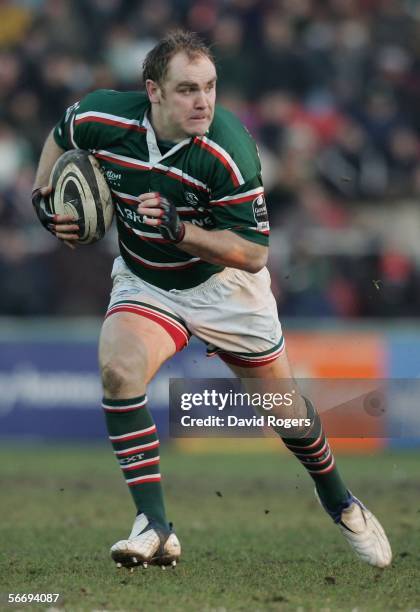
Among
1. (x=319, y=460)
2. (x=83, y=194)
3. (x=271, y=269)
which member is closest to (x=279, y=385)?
(x=319, y=460)

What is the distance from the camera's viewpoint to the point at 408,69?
1609 centimetres

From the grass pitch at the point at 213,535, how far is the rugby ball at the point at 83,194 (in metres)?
1.74

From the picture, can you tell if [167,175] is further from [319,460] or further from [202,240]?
[319,460]

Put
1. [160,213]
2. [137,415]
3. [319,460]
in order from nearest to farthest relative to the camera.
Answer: [160,213] → [137,415] → [319,460]

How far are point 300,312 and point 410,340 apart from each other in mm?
1209

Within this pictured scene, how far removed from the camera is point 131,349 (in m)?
6.02

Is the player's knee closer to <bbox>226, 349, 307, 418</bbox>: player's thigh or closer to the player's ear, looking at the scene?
<bbox>226, 349, 307, 418</bbox>: player's thigh

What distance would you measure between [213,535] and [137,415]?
188 centimetres

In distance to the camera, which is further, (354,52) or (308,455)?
(354,52)

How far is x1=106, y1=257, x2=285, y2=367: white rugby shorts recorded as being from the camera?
6.43m

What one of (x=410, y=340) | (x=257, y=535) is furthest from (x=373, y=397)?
(x=410, y=340)

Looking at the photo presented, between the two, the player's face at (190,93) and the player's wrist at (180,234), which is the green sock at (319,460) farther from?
the player's face at (190,93)

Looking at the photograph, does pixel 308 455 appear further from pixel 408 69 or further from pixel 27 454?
pixel 408 69

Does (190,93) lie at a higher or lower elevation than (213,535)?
higher
